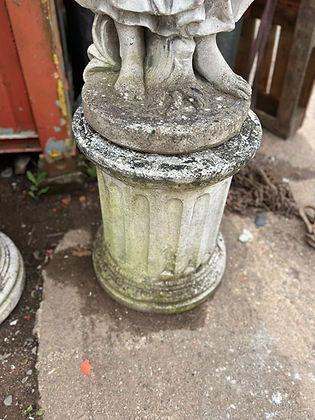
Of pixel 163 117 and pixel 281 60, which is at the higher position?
pixel 163 117

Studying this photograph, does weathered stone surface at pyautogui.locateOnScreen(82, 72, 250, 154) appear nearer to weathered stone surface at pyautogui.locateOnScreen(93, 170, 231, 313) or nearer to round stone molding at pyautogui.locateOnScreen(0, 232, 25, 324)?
weathered stone surface at pyautogui.locateOnScreen(93, 170, 231, 313)

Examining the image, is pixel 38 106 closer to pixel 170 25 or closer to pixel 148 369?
pixel 170 25

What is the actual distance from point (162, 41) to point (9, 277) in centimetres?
168

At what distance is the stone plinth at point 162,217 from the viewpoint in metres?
1.70

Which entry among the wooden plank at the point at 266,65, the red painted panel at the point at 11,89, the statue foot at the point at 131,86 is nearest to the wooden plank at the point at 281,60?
the wooden plank at the point at 266,65

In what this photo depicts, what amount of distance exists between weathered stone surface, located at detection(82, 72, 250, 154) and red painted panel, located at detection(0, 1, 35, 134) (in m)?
1.05

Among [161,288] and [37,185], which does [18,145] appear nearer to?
[37,185]

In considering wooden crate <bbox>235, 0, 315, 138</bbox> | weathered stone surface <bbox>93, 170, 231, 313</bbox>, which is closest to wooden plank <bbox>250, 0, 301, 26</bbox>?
wooden crate <bbox>235, 0, 315, 138</bbox>

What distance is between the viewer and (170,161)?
67.1 inches

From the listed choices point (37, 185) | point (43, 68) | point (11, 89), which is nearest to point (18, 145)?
point (37, 185)

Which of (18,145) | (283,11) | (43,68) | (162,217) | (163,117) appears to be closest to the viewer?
(163,117)

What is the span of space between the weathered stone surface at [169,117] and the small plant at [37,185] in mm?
1421

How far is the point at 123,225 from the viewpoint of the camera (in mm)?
2162

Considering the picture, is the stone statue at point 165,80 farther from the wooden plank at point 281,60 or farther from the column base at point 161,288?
the wooden plank at point 281,60
